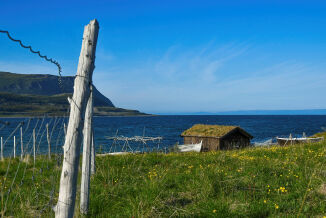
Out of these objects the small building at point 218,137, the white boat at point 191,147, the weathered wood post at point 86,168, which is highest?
the weathered wood post at point 86,168

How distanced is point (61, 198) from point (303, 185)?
5.78 metres

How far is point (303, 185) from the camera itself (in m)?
6.30

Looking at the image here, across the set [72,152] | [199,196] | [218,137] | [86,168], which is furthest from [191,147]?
[72,152]

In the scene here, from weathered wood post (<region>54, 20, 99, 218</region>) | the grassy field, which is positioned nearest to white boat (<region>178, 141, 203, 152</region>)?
the grassy field

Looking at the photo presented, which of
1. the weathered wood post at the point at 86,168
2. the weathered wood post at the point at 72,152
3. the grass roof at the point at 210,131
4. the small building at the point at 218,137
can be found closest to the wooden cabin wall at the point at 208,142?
the small building at the point at 218,137

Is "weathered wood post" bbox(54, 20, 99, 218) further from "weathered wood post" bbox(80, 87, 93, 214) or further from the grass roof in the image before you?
the grass roof

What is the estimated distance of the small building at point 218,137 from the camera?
78.2ft

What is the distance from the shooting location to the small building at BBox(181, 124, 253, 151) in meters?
23.8

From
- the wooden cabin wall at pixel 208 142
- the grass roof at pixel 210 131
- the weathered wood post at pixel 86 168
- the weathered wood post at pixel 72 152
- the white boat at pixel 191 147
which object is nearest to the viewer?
the weathered wood post at pixel 72 152

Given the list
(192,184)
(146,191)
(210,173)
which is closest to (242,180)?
(210,173)

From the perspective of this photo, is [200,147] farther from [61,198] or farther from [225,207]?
[61,198]

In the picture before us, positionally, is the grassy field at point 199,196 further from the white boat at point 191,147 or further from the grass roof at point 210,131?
the grass roof at point 210,131

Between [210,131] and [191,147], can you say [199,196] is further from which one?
[210,131]

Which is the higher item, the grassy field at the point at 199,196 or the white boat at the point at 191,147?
the grassy field at the point at 199,196
